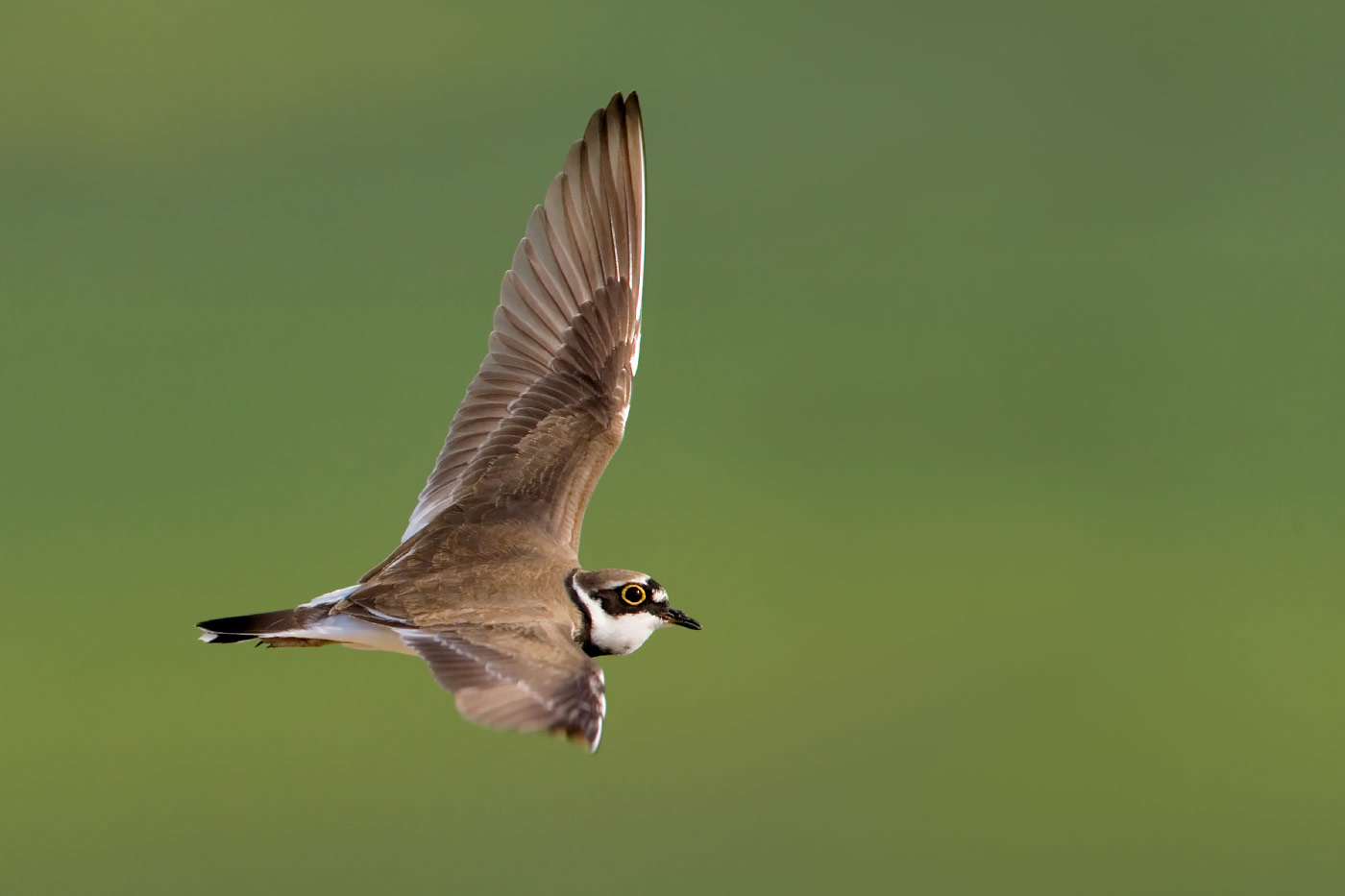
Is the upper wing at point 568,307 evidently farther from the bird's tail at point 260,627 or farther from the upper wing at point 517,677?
the upper wing at point 517,677

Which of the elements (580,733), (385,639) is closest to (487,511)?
(385,639)

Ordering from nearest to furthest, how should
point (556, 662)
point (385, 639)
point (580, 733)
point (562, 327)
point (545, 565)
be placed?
point (580, 733) → point (556, 662) → point (385, 639) → point (545, 565) → point (562, 327)

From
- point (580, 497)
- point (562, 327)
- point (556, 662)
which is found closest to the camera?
point (556, 662)

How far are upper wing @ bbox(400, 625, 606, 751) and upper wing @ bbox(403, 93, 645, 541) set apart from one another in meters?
1.16

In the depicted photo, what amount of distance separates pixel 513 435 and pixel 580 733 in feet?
6.68

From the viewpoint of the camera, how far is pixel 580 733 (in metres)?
4.11

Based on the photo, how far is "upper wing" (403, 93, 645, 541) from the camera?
5945 millimetres

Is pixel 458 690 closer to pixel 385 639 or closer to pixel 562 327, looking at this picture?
pixel 385 639

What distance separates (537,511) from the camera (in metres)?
5.71

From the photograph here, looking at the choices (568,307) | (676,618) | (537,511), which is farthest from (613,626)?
Answer: (568,307)

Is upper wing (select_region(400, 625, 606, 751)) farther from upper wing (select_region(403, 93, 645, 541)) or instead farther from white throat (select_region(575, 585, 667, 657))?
upper wing (select_region(403, 93, 645, 541))

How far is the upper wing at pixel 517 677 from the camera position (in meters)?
4.14

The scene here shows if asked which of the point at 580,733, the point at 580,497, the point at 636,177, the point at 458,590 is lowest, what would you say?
the point at 580,733

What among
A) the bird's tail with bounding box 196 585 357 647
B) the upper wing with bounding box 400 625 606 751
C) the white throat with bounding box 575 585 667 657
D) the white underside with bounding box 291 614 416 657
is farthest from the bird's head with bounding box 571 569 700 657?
the bird's tail with bounding box 196 585 357 647
